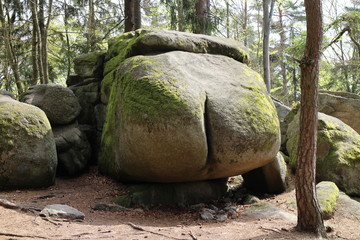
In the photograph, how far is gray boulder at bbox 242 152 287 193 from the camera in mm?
7957

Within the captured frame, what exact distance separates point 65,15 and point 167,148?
12368 millimetres

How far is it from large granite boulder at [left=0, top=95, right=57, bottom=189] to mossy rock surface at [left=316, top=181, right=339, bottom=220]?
608 cm

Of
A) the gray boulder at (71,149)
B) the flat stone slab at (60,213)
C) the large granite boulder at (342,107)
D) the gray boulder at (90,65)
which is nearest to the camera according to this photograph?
the flat stone slab at (60,213)

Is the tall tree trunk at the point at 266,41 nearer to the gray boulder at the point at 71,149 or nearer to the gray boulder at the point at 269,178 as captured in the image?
the gray boulder at the point at 269,178

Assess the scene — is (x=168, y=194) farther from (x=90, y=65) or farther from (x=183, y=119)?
A: (x=90, y=65)

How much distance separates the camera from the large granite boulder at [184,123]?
589 centimetres

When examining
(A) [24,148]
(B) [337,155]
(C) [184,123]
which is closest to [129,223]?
(C) [184,123]

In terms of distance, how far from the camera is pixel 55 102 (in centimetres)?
896

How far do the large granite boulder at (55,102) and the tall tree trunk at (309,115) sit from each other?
6598 millimetres

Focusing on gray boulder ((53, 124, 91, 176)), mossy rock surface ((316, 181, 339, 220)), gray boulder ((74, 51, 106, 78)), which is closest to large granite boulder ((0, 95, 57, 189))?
gray boulder ((53, 124, 91, 176))

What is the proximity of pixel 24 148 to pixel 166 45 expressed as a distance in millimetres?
4076

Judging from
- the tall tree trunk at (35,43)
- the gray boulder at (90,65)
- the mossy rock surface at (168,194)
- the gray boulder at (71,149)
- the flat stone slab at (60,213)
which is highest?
the tall tree trunk at (35,43)

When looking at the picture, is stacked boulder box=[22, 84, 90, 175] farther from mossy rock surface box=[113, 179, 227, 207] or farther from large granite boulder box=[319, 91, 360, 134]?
large granite boulder box=[319, 91, 360, 134]

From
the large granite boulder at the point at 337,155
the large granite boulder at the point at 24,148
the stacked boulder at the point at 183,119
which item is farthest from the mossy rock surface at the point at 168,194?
the large granite boulder at the point at 337,155
